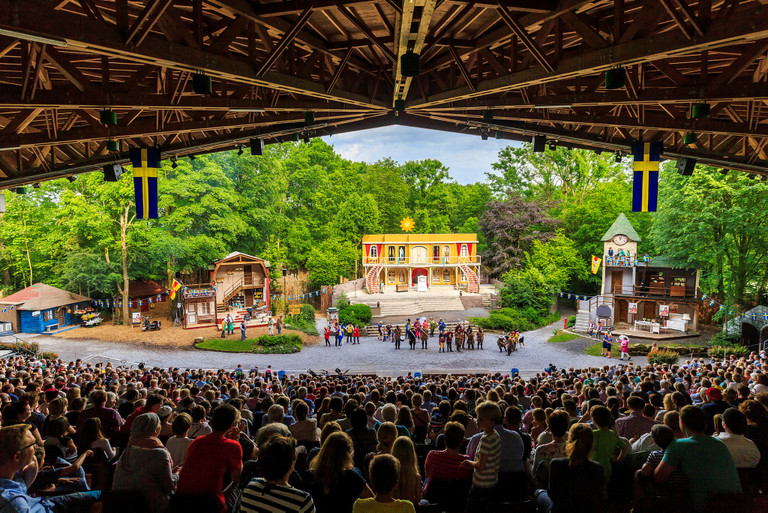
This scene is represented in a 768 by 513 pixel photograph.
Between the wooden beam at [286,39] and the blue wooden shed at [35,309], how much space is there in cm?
2466

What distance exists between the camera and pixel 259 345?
69.8ft

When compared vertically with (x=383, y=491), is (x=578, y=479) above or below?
below

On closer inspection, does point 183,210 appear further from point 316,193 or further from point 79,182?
point 316,193

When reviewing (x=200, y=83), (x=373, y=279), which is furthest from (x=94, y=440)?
(x=373, y=279)

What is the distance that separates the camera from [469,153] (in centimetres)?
12506

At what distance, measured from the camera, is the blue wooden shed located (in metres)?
23.9

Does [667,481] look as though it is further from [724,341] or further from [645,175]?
[724,341]

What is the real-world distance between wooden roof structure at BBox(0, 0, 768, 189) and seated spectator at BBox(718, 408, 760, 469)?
376 cm

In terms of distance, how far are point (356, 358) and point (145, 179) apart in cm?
1194

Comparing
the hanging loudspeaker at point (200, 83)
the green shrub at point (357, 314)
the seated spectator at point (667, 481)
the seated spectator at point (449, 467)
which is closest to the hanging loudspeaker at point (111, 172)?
the hanging loudspeaker at point (200, 83)

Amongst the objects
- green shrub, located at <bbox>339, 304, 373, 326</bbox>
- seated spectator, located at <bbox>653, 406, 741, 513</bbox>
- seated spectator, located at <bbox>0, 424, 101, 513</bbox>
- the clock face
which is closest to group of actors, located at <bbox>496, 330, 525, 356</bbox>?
green shrub, located at <bbox>339, 304, 373, 326</bbox>

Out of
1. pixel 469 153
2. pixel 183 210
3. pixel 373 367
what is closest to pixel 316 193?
pixel 183 210

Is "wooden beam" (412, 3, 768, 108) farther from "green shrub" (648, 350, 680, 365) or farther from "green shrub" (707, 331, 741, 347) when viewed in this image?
"green shrub" (707, 331, 741, 347)

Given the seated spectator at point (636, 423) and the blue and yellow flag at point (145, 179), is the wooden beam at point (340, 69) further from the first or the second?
the seated spectator at point (636, 423)
